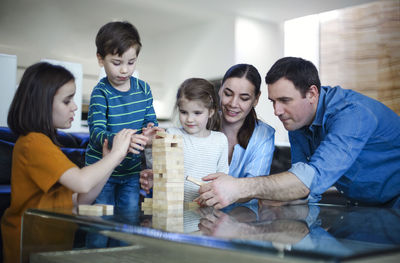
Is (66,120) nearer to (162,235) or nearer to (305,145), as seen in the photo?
(162,235)

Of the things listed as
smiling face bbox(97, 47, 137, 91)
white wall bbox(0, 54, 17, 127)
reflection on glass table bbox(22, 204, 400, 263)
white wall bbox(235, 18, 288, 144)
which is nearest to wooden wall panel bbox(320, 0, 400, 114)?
white wall bbox(235, 18, 288, 144)

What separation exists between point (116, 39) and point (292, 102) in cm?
84

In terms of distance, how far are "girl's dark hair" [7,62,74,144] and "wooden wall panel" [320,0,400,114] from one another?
5726mm

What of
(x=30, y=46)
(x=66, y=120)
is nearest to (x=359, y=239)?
(x=66, y=120)

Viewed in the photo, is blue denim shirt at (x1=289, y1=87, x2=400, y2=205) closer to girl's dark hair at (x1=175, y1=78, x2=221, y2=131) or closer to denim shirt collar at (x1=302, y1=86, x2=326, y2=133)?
denim shirt collar at (x1=302, y1=86, x2=326, y2=133)

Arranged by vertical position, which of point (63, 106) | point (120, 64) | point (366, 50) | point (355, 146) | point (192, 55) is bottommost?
point (355, 146)

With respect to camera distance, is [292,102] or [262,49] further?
[262,49]

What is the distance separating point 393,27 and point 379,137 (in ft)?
16.0

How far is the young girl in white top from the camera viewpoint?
178 cm

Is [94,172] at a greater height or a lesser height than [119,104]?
lesser

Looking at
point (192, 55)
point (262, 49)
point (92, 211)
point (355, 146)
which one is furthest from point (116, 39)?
point (192, 55)

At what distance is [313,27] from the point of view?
7.30 metres

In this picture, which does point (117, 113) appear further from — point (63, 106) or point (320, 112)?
point (320, 112)

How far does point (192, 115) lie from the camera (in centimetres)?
182
